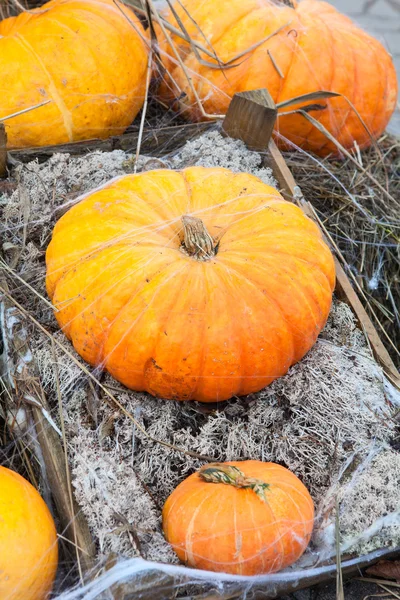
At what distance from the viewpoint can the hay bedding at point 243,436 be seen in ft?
6.31

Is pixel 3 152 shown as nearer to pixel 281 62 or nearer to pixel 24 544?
pixel 281 62

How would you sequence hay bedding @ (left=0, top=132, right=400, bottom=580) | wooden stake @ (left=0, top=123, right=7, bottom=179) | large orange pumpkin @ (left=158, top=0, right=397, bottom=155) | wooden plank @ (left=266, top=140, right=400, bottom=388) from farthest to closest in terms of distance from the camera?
1. large orange pumpkin @ (left=158, top=0, right=397, bottom=155)
2. wooden stake @ (left=0, top=123, right=7, bottom=179)
3. wooden plank @ (left=266, top=140, right=400, bottom=388)
4. hay bedding @ (left=0, top=132, right=400, bottom=580)

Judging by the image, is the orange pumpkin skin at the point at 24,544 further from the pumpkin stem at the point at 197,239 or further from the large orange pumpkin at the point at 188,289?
the pumpkin stem at the point at 197,239

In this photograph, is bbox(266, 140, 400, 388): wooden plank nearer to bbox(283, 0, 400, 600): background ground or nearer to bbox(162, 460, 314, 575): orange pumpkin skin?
bbox(162, 460, 314, 575): orange pumpkin skin

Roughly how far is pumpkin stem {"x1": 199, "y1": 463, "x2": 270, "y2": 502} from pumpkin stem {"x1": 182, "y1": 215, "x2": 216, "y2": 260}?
663 mm

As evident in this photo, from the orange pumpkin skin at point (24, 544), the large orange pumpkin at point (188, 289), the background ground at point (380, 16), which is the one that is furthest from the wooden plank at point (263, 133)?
the background ground at point (380, 16)

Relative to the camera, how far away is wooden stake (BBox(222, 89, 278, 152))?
109 inches

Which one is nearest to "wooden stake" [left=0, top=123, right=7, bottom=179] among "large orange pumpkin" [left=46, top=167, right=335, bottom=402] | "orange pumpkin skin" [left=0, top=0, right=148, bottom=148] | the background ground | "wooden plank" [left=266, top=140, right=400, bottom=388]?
"orange pumpkin skin" [left=0, top=0, right=148, bottom=148]

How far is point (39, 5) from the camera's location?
3.42 meters

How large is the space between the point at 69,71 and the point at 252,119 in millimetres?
789

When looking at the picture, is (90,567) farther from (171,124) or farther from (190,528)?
(171,124)

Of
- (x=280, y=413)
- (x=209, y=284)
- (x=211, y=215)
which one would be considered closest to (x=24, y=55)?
(x=211, y=215)

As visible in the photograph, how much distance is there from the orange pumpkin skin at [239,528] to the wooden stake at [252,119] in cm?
156

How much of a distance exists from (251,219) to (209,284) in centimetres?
34
